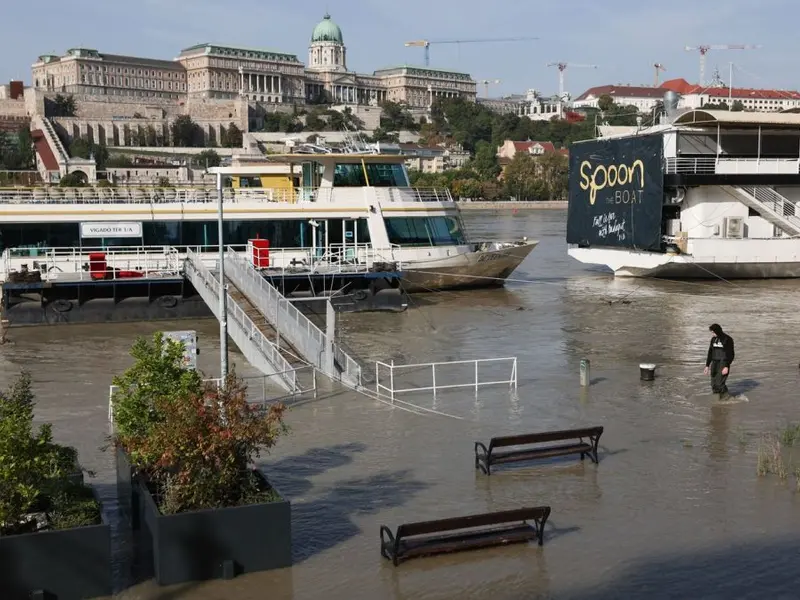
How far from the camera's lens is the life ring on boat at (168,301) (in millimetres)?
30358

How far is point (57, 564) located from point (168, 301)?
844 inches

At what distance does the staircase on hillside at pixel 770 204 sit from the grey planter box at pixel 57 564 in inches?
1391

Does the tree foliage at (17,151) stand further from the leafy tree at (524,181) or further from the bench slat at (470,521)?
the bench slat at (470,521)

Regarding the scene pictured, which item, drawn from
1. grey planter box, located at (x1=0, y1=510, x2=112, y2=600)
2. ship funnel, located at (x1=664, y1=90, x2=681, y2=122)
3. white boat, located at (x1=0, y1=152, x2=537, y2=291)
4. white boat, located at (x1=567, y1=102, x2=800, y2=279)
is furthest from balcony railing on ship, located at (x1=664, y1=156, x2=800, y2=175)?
grey planter box, located at (x1=0, y1=510, x2=112, y2=600)

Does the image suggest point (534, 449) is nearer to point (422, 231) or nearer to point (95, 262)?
point (95, 262)

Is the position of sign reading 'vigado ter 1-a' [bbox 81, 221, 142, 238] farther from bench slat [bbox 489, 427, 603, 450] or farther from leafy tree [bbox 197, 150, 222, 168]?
leafy tree [bbox 197, 150, 222, 168]

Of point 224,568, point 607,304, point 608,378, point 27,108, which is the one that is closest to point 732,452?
point 608,378

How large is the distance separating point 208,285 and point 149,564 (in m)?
17.2

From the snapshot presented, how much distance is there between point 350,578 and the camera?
10.4 m

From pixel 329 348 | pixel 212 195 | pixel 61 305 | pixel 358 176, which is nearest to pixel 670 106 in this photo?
pixel 358 176

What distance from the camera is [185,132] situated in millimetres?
189500

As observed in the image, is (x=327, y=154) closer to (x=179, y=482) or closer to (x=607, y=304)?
(x=607, y=304)

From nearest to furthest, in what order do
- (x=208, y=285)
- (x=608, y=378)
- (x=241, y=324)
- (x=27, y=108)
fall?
(x=608, y=378) < (x=241, y=324) < (x=208, y=285) < (x=27, y=108)

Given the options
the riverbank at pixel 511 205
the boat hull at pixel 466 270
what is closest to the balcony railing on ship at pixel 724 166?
the boat hull at pixel 466 270
